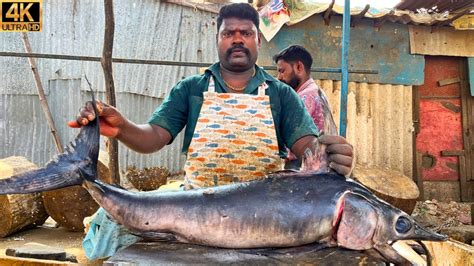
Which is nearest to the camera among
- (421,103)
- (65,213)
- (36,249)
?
(36,249)

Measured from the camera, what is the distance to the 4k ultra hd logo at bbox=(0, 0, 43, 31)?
6.25m

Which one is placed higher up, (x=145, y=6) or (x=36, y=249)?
(x=145, y=6)

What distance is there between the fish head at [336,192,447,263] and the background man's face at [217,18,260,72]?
1.22m

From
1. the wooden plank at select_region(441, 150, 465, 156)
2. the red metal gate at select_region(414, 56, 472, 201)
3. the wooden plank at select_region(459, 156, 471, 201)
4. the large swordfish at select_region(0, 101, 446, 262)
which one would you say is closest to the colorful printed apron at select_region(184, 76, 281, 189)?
the large swordfish at select_region(0, 101, 446, 262)

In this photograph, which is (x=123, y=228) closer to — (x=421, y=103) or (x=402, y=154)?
(x=402, y=154)

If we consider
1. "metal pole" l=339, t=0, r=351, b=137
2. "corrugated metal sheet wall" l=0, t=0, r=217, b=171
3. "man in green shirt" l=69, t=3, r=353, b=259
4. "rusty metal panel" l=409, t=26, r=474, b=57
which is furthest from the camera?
"corrugated metal sheet wall" l=0, t=0, r=217, b=171

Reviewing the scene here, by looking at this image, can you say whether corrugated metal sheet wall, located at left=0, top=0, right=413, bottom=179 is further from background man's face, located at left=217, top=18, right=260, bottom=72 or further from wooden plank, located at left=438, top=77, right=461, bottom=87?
background man's face, located at left=217, top=18, right=260, bottom=72

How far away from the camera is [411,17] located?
7.81 m

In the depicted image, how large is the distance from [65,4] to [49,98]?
6.15 ft

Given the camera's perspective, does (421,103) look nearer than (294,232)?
No

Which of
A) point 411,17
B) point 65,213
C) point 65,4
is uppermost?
point 65,4

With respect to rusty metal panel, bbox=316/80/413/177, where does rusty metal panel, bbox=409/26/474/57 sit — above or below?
above

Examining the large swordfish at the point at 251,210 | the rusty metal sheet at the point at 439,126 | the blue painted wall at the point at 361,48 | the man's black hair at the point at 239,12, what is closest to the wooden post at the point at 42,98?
the blue painted wall at the point at 361,48

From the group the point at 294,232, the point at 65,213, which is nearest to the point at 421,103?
the point at 65,213
